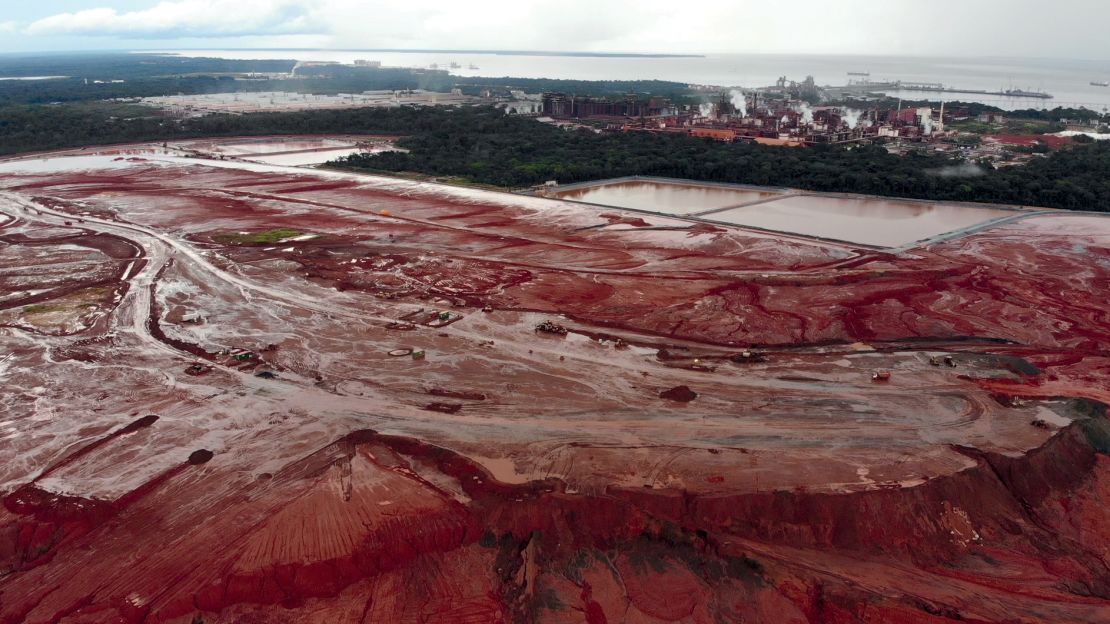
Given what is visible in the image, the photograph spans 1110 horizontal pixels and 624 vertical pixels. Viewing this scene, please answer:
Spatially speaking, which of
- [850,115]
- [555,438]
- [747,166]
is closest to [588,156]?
[747,166]

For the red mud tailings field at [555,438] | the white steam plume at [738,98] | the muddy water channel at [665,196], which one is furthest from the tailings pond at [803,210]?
the white steam plume at [738,98]

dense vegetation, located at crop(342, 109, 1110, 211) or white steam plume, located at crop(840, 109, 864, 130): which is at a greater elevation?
white steam plume, located at crop(840, 109, 864, 130)

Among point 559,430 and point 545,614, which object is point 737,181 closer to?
point 559,430

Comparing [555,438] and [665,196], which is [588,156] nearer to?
[665,196]

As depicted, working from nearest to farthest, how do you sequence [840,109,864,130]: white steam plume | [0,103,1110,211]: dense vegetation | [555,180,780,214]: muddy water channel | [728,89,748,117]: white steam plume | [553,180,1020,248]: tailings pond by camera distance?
[553,180,1020,248]: tailings pond → [555,180,780,214]: muddy water channel → [0,103,1110,211]: dense vegetation → [840,109,864,130]: white steam plume → [728,89,748,117]: white steam plume

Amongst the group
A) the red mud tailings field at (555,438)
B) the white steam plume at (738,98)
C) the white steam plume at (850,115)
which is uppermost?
the white steam plume at (738,98)

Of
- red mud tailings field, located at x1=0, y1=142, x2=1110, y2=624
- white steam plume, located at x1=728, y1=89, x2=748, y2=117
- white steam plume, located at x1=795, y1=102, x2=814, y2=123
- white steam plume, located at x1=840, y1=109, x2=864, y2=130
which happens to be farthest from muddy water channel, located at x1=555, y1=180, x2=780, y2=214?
white steam plume, located at x1=728, y1=89, x2=748, y2=117

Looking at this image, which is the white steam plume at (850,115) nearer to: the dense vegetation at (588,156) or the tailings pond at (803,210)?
the dense vegetation at (588,156)

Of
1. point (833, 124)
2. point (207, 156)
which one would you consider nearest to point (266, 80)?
point (207, 156)

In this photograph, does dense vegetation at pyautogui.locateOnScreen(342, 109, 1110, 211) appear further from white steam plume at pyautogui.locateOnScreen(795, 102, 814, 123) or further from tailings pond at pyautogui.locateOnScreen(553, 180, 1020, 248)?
white steam plume at pyautogui.locateOnScreen(795, 102, 814, 123)
